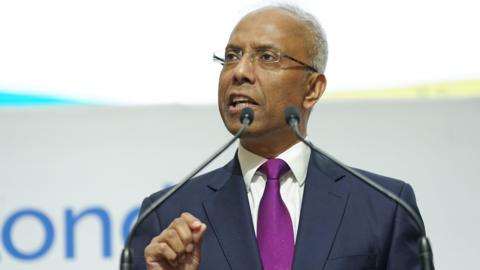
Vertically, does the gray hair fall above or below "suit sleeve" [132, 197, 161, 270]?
above

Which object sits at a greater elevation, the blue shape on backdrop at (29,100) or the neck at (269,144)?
the blue shape on backdrop at (29,100)

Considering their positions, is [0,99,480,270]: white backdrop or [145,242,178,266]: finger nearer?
[145,242,178,266]: finger

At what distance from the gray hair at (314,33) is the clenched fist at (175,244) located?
0.58 meters

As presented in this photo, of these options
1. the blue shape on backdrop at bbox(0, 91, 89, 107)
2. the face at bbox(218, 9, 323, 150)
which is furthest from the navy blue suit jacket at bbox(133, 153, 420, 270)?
the blue shape on backdrop at bbox(0, 91, 89, 107)

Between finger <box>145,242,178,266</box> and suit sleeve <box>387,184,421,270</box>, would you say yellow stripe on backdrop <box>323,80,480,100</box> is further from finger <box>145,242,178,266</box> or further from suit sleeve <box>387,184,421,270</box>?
finger <box>145,242,178,266</box>

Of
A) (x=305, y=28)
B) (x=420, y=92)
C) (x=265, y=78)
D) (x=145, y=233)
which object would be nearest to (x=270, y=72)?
(x=265, y=78)

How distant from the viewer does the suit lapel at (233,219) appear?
171cm

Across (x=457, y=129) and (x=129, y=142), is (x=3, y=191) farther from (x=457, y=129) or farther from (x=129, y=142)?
(x=457, y=129)

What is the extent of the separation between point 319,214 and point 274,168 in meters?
0.15

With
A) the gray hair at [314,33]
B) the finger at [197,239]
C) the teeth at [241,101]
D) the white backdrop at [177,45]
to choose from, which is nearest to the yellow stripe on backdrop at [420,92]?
the white backdrop at [177,45]

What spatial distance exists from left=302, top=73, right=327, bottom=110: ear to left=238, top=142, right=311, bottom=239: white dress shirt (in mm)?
117

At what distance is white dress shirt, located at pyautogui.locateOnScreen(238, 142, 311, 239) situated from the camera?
5.93ft

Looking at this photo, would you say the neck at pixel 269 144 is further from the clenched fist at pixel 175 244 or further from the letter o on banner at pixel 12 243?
the letter o on banner at pixel 12 243

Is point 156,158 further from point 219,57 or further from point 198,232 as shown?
point 198,232
